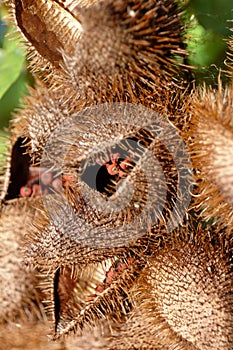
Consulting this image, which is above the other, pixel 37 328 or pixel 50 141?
pixel 50 141

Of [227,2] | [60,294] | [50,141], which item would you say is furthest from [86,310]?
[227,2]

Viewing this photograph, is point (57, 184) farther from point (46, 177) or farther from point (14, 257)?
point (14, 257)

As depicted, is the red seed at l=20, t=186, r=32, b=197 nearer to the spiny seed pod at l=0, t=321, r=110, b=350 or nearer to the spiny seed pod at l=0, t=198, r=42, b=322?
the spiny seed pod at l=0, t=198, r=42, b=322

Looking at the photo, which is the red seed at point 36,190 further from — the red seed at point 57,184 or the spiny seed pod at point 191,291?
the spiny seed pod at point 191,291

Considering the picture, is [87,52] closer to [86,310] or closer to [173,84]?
[173,84]

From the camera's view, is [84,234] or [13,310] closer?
[84,234]
